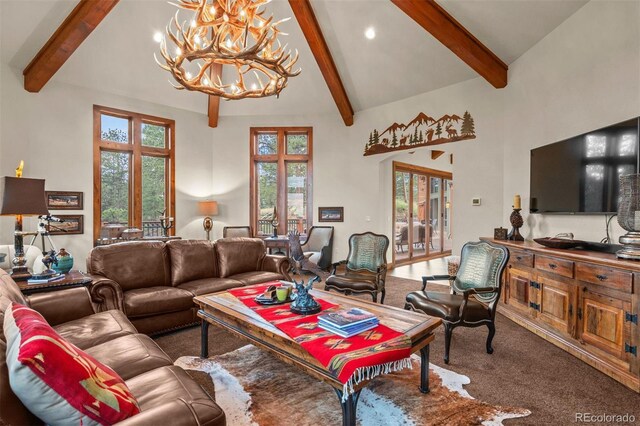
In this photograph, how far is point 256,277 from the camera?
409cm

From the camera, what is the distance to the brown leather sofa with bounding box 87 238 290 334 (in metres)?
3.19

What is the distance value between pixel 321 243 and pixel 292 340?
492 cm

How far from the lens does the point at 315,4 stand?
5105 mm

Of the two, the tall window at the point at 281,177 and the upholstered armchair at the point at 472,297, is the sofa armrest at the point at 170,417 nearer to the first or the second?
the upholstered armchair at the point at 472,297

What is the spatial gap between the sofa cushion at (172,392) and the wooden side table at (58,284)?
178cm

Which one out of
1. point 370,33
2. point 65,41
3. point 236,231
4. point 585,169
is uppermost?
point 370,33

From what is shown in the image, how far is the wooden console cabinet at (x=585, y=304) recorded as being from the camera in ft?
7.67

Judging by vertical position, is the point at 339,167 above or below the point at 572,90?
below

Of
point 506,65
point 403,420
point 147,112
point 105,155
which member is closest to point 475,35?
point 506,65

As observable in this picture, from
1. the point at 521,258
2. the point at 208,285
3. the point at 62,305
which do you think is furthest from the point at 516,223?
the point at 62,305

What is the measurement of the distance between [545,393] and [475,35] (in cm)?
447

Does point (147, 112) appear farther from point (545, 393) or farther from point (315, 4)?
point (545, 393)

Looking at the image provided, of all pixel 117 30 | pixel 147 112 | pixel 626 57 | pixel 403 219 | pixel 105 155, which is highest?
pixel 117 30

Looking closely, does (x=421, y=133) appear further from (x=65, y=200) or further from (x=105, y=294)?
(x=65, y=200)
